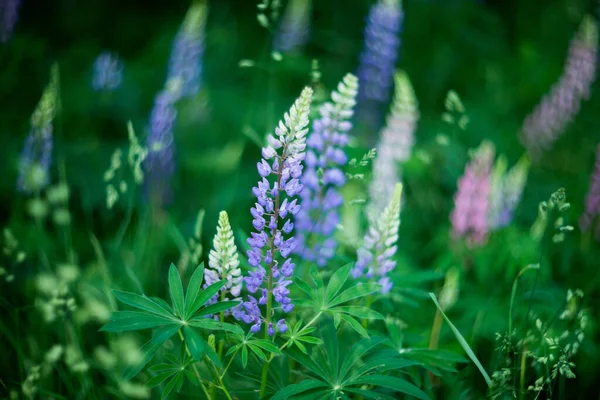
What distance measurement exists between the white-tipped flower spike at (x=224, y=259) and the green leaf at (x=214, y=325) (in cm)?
13

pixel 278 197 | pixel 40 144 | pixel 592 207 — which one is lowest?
pixel 592 207

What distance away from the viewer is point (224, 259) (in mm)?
1643

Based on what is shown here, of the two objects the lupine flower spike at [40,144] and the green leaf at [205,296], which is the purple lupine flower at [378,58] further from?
the green leaf at [205,296]

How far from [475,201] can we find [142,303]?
2.07 m

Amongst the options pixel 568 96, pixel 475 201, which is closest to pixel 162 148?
pixel 475 201

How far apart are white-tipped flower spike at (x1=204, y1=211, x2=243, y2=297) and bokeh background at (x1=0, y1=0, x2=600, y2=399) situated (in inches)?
30.7

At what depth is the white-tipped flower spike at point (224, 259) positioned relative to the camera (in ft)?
5.18

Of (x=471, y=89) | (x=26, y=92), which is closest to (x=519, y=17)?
(x=471, y=89)

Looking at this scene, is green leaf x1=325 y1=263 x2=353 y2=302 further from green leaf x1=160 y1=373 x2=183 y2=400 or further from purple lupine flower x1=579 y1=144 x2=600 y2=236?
purple lupine flower x1=579 y1=144 x2=600 y2=236

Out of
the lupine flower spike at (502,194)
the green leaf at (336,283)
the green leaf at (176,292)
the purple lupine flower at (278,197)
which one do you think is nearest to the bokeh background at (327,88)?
the lupine flower spike at (502,194)

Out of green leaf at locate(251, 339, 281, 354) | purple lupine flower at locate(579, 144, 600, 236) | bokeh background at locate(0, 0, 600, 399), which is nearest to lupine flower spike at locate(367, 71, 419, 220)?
bokeh background at locate(0, 0, 600, 399)

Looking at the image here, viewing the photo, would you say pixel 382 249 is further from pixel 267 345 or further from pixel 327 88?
pixel 327 88

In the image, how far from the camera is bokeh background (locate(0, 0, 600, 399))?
2.89m

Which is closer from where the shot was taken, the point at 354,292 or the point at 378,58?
the point at 354,292
